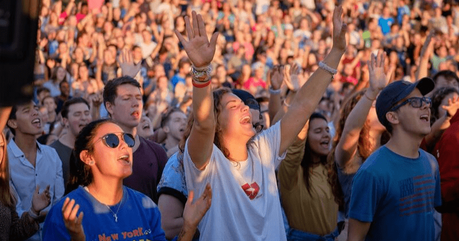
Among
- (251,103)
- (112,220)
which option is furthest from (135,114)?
(112,220)

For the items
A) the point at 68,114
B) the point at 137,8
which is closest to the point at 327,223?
the point at 68,114

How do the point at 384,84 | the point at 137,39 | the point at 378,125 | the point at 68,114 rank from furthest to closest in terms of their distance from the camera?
the point at 137,39 < the point at 68,114 < the point at 378,125 < the point at 384,84

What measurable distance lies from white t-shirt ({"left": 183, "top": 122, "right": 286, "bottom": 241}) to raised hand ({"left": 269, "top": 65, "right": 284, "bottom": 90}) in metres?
2.29

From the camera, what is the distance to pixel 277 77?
20.4ft

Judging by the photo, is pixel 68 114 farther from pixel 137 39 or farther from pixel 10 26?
pixel 137 39

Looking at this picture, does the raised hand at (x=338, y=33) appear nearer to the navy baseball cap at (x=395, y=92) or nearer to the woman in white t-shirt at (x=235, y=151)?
the woman in white t-shirt at (x=235, y=151)

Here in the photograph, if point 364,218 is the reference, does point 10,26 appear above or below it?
above

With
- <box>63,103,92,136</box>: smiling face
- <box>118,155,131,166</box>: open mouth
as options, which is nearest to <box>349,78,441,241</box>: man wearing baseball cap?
<box>118,155,131,166</box>: open mouth

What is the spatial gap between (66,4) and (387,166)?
1358cm

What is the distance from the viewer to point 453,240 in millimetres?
5105

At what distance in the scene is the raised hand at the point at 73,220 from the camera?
3223mm

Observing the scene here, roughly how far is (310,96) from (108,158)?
1.25m

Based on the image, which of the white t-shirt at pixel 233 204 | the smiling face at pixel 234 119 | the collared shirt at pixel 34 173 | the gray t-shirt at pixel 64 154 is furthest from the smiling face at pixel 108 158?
the gray t-shirt at pixel 64 154

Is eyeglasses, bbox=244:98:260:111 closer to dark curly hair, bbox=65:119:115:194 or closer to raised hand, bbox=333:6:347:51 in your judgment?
raised hand, bbox=333:6:347:51
